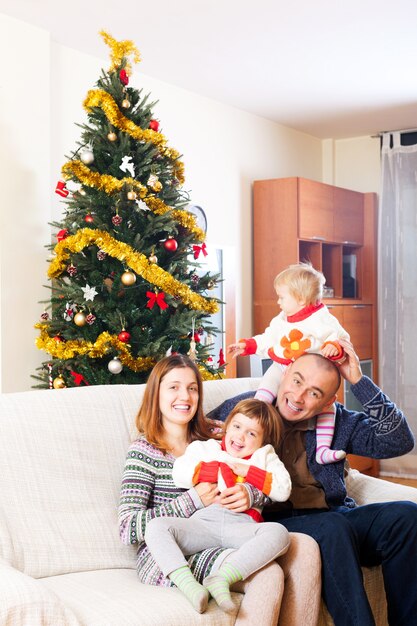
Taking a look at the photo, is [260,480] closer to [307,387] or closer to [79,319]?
[307,387]

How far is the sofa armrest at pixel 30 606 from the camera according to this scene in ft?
5.93

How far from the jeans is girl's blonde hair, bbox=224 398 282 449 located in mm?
258

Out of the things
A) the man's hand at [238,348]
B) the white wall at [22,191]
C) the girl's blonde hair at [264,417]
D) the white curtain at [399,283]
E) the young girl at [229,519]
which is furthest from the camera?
the white curtain at [399,283]

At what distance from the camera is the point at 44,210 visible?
4.24 meters

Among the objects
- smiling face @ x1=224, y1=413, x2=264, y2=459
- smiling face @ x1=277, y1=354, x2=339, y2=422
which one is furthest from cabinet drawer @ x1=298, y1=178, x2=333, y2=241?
smiling face @ x1=224, y1=413, x2=264, y2=459

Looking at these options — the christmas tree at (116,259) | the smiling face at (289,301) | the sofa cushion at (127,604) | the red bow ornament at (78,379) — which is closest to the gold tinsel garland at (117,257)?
the christmas tree at (116,259)

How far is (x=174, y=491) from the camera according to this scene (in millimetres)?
2479

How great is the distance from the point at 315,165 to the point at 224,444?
15.5 ft

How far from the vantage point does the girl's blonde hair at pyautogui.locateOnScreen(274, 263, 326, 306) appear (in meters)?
2.95

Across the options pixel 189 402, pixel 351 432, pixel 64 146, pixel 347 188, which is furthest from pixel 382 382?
pixel 189 402

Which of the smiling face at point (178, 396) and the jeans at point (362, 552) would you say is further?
the smiling face at point (178, 396)

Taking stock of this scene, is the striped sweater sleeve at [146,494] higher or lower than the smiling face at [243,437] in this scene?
lower

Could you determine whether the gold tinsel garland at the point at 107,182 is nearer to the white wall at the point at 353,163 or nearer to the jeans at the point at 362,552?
the jeans at the point at 362,552

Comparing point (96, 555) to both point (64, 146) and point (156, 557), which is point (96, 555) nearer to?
point (156, 557)
